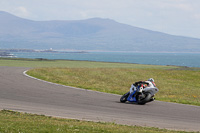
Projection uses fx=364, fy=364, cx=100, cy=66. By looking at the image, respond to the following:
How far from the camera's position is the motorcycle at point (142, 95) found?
1831 cm

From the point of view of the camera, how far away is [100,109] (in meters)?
16.2

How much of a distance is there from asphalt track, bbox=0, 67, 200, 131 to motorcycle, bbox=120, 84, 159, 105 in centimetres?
36

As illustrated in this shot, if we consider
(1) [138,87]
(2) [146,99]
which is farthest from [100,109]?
(1) [138,87]

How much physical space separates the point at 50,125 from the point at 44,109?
451 cm

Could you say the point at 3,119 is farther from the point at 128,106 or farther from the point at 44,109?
the point at 128,106

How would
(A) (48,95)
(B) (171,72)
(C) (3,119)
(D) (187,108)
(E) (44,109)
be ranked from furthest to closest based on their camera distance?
(B) (171,72) → (A) (48,95) → (D) (187,108) → (E) (44,109) → (C) (3,119)

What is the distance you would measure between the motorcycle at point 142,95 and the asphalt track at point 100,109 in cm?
36

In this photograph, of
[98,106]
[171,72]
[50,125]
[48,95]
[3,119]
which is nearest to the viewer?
[50,125]

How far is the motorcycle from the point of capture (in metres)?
18.3

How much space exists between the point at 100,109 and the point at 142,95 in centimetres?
326

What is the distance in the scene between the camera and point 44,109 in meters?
15.4

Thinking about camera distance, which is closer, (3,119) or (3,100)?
(3,119)

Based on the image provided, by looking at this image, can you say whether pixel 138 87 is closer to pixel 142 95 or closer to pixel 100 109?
pixel 142 95

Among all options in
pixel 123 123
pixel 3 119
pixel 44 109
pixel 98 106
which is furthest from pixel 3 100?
pixel 123 123
